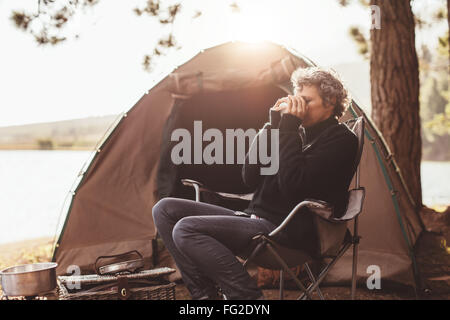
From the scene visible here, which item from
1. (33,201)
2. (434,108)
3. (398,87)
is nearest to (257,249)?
(398,87)

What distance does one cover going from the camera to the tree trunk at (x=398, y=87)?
411 centimetres

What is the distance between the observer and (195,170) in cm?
350

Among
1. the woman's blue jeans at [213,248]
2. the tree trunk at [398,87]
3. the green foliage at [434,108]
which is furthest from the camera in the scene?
the green foliage at [434,108]

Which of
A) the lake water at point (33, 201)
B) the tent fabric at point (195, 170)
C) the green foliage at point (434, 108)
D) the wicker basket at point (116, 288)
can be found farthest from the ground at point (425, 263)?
the green foliage at point (434, 108)

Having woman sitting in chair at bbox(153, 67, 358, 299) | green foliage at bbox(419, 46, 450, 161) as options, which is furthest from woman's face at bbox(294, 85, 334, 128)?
green foliage at bbox(419, 46, 450, 161)

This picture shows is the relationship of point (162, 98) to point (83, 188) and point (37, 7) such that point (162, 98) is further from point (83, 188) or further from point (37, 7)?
point (37, 7)

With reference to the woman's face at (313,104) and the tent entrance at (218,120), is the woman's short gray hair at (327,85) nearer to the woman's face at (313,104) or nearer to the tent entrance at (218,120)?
the woman's face at (313,104)

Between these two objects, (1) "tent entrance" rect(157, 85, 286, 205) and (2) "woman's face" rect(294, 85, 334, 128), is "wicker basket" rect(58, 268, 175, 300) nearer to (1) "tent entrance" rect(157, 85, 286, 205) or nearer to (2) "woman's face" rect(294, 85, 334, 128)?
(1) "tent entrance" rect(157, 85, 286, 205)

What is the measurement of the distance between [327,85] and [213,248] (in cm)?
81

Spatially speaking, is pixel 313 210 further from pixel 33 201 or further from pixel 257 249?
pixel 33 201

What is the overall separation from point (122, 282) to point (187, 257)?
59 cm

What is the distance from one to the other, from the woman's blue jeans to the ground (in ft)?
3.24

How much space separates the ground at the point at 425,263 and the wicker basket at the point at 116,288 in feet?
1.69
